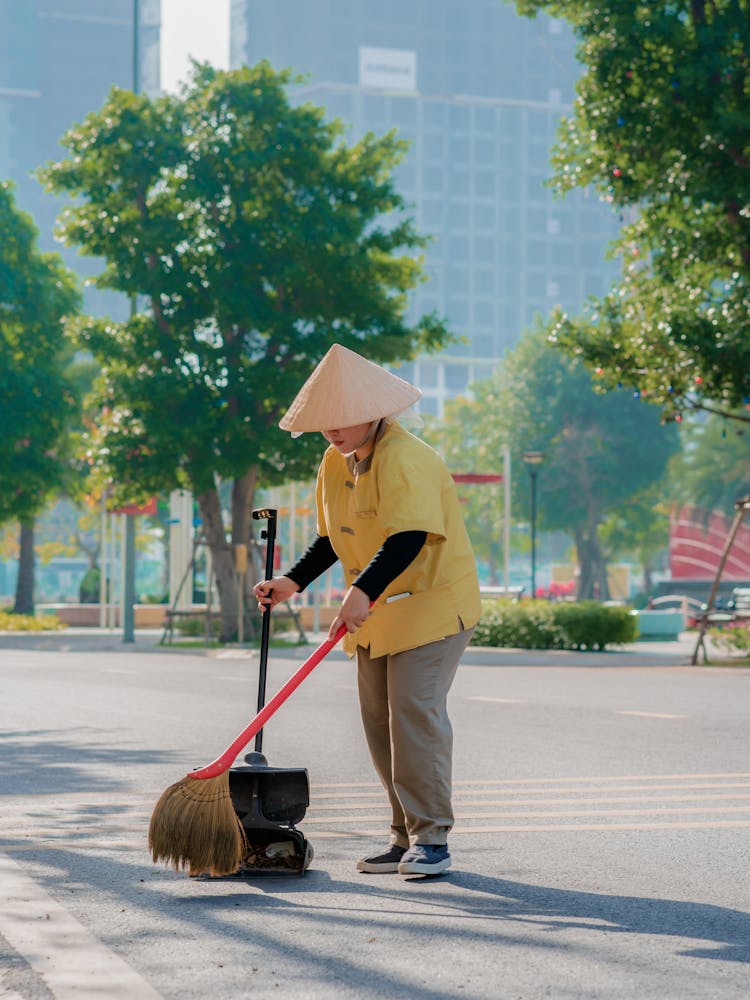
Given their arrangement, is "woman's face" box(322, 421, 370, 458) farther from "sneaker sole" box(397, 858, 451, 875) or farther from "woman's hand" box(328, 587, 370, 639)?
"sneaker sole" box(397, 858, 451, 875)

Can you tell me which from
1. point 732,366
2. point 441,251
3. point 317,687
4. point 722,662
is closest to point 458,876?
point 317,687

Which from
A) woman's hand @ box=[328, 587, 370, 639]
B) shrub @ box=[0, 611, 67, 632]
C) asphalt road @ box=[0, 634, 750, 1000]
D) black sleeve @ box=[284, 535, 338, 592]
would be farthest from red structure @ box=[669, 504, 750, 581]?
woman's hand @ box=[328, 587, 370, 639]

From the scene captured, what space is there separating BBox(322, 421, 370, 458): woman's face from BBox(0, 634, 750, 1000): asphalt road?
4.60 ft

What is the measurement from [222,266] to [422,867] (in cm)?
2633

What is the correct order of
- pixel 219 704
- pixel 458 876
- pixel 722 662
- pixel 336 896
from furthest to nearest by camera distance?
pixel 722 662
pixel 219 704
pixel 458 876
pixel 336 896

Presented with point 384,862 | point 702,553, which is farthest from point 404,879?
point 702,553

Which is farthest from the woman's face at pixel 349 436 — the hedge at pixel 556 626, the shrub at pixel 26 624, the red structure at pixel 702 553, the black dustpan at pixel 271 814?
the red structure at pixel 702 553

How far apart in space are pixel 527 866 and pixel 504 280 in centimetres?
18518

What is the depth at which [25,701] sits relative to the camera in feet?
51.9

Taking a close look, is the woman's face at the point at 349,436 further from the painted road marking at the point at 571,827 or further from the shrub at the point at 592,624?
the shrub at the point at 592,624

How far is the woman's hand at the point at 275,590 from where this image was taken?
250 inches

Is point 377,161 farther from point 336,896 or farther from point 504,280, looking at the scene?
point 504,280

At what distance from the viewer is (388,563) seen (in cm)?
595

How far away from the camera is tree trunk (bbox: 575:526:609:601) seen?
71.4m
